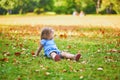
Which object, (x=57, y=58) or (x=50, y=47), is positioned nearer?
Result: (x=57, y=58)

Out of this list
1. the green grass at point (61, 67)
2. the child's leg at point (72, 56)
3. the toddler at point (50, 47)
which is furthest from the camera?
the toddler at point (50, 47)

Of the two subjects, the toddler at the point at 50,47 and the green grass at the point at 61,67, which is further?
the toddler at the point at 50,47

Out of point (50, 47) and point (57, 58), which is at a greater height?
point (50, 47)

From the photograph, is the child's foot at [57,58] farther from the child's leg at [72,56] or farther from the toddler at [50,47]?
the child's leg at [72,56]

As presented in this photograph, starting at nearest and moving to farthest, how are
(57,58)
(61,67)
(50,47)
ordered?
(61,67), (57,58), (50,47)

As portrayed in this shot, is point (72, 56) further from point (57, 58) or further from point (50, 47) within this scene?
point (50, 47)

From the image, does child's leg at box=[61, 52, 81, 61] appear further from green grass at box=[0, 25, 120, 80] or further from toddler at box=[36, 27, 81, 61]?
green grass at box=[0, 25, 120, 80]

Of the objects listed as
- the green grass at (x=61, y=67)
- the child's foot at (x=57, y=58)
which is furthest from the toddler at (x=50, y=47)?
the green grass at (x=61, y=67)

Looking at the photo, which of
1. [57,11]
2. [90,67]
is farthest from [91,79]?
[57,11]

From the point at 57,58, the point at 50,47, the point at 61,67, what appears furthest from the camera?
the point at 50,47

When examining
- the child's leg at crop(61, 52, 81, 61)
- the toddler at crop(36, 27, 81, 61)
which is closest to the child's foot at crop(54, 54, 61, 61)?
the toddler at crop(36, 27, 81, 61)

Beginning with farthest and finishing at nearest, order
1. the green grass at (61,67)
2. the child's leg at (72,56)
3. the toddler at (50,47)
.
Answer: the toddler at (50,47)
the child's leg at (72,56)
the green grass at (61,67)

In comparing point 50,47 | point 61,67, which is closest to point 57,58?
point 50,47

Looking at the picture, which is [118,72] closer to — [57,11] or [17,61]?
[17,61]
